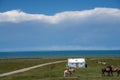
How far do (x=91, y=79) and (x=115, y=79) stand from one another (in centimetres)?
371

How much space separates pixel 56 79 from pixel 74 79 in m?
2.87

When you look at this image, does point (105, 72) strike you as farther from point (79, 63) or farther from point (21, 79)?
point (79, 63)

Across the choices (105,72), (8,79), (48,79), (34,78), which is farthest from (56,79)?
(105,72)

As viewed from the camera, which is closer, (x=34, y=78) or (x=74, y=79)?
(x=74, y=79)

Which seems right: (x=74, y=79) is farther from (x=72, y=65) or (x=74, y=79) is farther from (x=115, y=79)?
(x=72, y=65)

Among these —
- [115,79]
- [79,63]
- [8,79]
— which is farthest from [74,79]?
[79,63]

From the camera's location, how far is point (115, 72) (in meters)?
58.2

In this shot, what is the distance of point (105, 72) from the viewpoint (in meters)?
57.2

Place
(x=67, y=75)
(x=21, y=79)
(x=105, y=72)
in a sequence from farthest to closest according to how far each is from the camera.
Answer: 1. (x=105, y=72)
2. (x=67, y=75)
3. (x=21, y=79)

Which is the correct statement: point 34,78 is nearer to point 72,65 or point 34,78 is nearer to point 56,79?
point 56,79

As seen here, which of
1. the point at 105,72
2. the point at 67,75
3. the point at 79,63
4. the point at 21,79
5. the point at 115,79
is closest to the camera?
the point at 115,79

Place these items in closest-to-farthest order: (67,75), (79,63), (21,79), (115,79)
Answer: (115,79), (21,79), (67,75), (79,63)

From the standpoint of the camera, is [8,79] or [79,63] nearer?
[8,79]

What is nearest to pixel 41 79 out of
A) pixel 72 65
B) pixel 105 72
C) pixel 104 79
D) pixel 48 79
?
pixel 48 79
